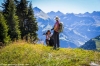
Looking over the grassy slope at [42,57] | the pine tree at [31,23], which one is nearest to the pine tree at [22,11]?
the pine tree at [31,23]

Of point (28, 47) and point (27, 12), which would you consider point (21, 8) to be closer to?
point (27, 12)

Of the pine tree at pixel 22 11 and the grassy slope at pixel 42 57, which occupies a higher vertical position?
the pine tree at pixel 22 11

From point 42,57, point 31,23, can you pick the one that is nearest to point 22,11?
point 31,23

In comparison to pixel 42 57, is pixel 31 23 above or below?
below

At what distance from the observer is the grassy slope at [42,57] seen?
46.0ft

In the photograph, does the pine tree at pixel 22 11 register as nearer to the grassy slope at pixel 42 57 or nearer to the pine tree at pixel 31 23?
the pine tree at pixel 31 23

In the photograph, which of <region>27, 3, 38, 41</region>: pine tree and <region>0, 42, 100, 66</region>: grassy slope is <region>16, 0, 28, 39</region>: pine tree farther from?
<region>0, 42, 100, 66</region>: grassy slope

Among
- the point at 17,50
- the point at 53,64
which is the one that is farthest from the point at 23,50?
the point at 53,64

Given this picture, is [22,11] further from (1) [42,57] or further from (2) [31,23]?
(1) [42,57]

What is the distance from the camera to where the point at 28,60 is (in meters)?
15.8

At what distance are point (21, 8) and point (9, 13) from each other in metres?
17.3

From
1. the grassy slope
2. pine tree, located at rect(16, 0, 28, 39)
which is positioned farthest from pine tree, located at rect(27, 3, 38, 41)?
the grassy slope

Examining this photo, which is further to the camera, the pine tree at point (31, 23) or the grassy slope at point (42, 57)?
the pine tree at point (31, 23)

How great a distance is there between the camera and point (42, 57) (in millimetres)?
16125
